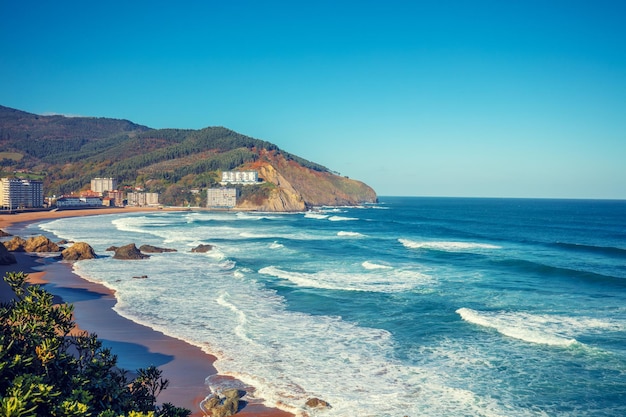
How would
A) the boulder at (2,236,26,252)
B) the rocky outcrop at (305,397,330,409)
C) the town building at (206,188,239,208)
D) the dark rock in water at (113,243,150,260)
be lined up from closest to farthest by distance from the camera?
the rocky outcrop at (305,397,330,409), the dark rock in water at (113,243,150,260), the boulder at (2,236,26,252), the town building at (206,188,239,208)

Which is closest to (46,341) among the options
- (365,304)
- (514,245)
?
(365,304)

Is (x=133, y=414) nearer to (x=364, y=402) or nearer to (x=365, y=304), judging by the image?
(x=364, y=402)

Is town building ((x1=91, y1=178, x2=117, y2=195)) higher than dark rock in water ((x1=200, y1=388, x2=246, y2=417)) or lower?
higher

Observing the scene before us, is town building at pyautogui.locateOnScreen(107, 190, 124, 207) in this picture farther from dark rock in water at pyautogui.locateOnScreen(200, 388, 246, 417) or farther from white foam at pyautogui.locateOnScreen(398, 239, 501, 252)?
dark rock in water at pyautogui.locateOnScreen(200, 388, 246, 417)

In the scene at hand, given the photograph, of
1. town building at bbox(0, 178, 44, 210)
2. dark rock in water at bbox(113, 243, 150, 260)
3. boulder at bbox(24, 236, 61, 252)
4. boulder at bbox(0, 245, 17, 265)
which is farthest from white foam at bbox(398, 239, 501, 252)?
town building at bbox(0, 178, 44, 210)

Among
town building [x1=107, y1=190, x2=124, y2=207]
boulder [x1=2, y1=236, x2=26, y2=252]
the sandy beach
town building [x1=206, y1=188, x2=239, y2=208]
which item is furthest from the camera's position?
town building [x1=107, y1=190, x2=124, y2=207]

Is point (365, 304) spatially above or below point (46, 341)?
below
